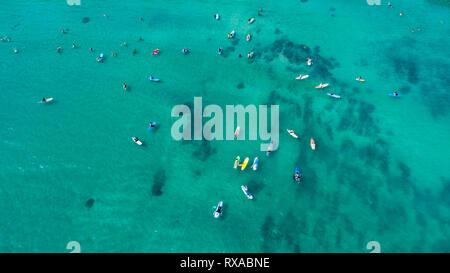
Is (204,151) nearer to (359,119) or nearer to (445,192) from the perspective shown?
(359,119)

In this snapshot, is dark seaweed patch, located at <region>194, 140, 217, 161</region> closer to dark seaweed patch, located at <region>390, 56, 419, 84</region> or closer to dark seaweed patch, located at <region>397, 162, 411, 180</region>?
dark seaweed patch, located at <region>397, 162, 411, 180</region>

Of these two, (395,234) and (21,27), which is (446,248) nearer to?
(395,234)

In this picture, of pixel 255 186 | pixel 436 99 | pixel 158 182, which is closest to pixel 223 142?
pixel 255 186

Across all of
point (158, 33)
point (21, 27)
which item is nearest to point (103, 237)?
point (158, 33)

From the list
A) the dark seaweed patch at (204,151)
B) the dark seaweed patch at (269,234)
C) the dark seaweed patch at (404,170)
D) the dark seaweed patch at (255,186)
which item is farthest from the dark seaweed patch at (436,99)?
the dark seaweed patch at (204,151)

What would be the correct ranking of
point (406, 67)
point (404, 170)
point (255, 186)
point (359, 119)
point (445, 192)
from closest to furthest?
point (445, 192) → point (255, 186) → point (404, 170) → point (359, 119) → point (406, 67)

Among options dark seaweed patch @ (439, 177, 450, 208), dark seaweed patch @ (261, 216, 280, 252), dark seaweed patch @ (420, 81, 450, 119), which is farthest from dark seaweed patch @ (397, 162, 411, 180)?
dark seaweed patch @ (261, 216, 280, 252)
